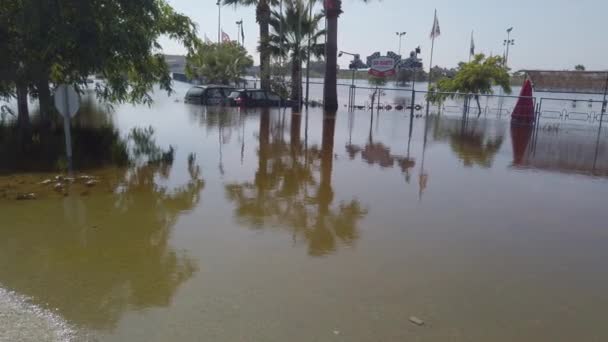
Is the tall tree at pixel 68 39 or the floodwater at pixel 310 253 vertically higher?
the tall tree at pixel 68 39

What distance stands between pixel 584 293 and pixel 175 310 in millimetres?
4081

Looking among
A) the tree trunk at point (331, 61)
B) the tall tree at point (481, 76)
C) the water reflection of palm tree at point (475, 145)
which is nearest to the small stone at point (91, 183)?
the water reflection of palm tree at point (475, 145)

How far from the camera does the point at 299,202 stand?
8320mm

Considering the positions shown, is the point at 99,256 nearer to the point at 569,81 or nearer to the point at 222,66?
the point at 569,81

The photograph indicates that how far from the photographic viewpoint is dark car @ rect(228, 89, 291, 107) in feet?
94.0

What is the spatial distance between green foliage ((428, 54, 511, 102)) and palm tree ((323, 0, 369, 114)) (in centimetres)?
677

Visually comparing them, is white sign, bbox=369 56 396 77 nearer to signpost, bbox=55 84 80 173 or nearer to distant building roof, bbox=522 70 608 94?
distant building roof, bbox=522 70 608 94

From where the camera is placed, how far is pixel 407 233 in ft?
22.3

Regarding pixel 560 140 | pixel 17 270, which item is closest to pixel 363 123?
pixel 560 140

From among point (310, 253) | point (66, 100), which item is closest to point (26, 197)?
point (66, 100)

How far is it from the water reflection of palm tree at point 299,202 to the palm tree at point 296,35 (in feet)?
58.0

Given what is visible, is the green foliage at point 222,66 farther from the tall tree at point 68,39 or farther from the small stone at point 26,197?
the small stone at point 26,197

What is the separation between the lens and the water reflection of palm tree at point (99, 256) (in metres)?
4.58

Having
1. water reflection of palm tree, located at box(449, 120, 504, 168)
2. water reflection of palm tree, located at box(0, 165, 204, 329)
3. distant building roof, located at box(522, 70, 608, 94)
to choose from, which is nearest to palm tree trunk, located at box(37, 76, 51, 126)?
water reflection of palm tree, located at box(0, 165, 204, 329)
